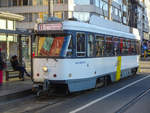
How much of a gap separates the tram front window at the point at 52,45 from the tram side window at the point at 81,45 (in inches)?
24.0

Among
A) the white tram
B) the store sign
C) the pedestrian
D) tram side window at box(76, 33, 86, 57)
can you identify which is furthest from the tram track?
the pedestrian

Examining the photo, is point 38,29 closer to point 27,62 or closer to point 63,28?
point 63,28

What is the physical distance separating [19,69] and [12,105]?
5168mm

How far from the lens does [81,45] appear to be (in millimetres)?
10625

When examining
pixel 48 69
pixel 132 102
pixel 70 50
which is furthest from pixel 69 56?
pixel 132 102

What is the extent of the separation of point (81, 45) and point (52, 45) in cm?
119

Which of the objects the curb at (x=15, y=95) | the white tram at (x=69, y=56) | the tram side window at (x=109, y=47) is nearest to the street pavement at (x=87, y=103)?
the curb at (x=15, y=95)

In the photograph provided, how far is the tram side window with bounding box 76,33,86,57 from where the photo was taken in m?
10.5

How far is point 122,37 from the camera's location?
1552 cm

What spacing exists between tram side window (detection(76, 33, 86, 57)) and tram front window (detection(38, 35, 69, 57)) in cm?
61

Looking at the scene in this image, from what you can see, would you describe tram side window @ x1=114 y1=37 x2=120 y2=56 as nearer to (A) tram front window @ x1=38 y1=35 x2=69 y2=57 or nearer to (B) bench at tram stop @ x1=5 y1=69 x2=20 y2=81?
(A) tram front window @ x1=38 y1=35 x2=69 y2=57

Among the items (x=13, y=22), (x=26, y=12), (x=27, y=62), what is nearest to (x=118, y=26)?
(x=27, y=62)

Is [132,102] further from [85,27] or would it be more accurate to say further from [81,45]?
[85,27]

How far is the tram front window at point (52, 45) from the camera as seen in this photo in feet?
32.9
